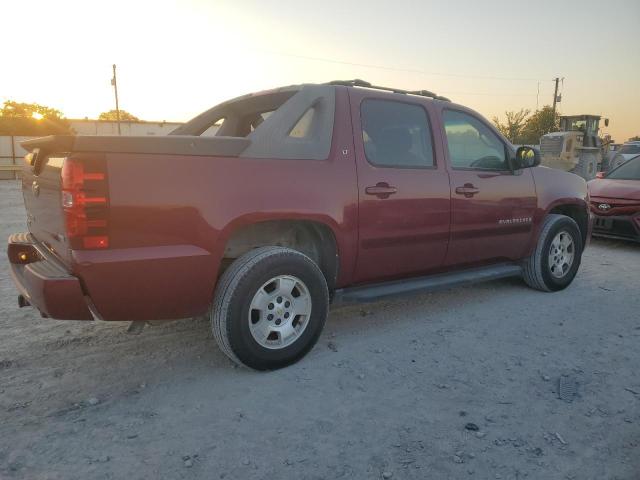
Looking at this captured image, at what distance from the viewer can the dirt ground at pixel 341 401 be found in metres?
2.20

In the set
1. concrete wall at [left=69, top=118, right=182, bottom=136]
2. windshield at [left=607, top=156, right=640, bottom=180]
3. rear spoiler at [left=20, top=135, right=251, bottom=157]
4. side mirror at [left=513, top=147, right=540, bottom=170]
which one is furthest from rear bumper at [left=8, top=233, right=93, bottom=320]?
concrete wall at [left=69, top=118, right=182, bottom=136]

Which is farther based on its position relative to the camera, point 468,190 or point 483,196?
point 483,196

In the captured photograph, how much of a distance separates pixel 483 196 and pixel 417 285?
40.3 inches

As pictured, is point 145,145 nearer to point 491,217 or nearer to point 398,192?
point 398,192

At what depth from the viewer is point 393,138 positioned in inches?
148

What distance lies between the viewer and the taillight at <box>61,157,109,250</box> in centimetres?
247

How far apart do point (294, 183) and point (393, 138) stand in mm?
1060

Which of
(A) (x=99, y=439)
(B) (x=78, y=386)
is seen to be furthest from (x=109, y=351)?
(A) (x=99, y=439)

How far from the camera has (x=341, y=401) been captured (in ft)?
9.03

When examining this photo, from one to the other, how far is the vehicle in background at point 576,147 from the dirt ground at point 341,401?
57.6 feet

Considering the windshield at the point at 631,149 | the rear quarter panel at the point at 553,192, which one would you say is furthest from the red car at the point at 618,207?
the windshield at the point at 631,149

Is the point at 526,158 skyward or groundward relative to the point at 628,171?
skyward

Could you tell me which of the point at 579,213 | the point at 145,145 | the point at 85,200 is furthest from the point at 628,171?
the point at 85,200

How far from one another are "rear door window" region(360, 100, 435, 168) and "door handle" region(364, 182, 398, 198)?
165 mm
